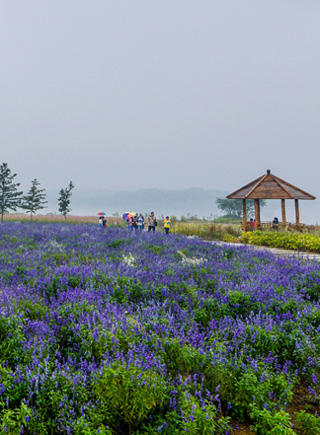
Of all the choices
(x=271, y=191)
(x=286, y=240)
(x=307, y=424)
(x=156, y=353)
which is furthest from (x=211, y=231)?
(x=307, y=424)

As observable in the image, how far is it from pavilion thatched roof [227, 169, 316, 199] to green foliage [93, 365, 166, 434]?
21327 mm

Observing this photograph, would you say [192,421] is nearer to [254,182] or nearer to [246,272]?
[246,272]

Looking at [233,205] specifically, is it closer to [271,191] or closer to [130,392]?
[271,191]

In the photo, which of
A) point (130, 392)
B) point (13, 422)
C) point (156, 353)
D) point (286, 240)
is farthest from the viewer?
point (286, 240)

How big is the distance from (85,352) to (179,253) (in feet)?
15.6

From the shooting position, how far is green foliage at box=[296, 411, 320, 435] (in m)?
2.56

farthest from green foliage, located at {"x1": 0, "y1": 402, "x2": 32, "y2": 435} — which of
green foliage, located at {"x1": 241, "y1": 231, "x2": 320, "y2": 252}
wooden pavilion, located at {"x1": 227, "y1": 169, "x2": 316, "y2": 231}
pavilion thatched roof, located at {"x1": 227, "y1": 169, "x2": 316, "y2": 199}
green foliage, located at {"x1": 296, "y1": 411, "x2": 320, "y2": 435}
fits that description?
pavilion thatched roof, located at {"x1": 227, "y1": 169, "x2": 316, "y2": 199}

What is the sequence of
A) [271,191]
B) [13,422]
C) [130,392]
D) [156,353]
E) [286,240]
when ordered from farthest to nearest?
[271,191], [286,240], [156,353], [130,392], [13,422]

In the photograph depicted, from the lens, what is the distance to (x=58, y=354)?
3.17 meters

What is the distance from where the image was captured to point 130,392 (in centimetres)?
255

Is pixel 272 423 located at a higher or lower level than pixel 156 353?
lower

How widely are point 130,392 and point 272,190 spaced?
22.2m

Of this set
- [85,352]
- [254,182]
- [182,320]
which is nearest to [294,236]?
[254,182]

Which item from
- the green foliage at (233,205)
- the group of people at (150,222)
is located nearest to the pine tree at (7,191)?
the group of people at (150,222)
